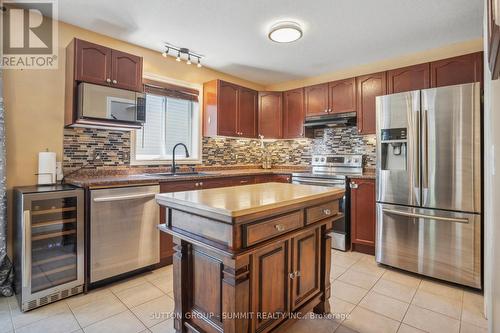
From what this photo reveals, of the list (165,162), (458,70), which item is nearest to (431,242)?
(458,70)

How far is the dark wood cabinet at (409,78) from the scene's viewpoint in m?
3.18

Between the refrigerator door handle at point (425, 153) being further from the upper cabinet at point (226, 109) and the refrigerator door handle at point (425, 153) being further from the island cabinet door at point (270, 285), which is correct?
the upper cabinet at point (226, 109)

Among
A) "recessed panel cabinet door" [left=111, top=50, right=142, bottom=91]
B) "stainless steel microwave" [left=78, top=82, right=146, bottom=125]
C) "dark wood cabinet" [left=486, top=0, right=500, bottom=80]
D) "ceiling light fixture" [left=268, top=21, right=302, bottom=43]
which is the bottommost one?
"dark wood cabinet" [left=486, top=0, right=500, bottom=80]

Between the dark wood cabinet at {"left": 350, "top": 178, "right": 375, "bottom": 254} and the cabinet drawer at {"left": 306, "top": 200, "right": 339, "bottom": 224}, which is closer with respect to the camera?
the cabinet drawer at {"left": 306, "top": 200, "right": 339, "bottom": 224}

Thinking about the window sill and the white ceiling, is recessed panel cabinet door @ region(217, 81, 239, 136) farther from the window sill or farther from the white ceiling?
the window sill

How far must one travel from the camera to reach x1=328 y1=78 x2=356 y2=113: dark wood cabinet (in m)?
3.75

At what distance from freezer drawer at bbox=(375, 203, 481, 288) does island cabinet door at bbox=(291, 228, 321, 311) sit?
1.37 metres

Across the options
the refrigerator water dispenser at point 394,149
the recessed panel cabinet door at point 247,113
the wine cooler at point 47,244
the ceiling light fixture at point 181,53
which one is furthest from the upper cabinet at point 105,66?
the refrigerator water dispenser at point 394,149

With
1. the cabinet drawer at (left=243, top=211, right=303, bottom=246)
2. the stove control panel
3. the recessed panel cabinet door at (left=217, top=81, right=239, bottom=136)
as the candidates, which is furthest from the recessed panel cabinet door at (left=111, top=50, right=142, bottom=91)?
the stove control panel

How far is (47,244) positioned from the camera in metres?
2.18

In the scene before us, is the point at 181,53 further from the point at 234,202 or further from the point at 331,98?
the point at 234,202

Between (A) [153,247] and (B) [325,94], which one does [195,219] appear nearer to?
(A) [153,247]

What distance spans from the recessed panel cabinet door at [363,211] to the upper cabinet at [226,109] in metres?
1.86

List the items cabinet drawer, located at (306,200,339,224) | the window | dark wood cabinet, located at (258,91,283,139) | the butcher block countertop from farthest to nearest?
dark wood cabinet, located at (258,91,283,139) < the window < cabinet drawer, located at (306,200,339,224) < the butcher block countertop
